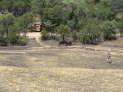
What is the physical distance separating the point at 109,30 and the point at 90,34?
4315 millimetres

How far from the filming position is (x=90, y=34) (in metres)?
41.0

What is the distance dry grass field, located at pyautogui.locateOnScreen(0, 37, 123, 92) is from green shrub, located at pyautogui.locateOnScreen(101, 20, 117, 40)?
46.2ft

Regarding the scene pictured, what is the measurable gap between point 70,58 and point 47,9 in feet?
62.1

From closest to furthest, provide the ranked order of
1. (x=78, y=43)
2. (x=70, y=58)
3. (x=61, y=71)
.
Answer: (x=61, y=71) < (x=70, y=58) < (x=78, y=43)

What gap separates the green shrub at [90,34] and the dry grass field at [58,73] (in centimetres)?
1014

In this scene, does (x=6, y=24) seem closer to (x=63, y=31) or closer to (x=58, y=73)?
(x=63, y=31)

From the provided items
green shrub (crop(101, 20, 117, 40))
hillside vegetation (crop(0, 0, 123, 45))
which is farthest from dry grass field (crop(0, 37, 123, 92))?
green shrub (crop(101, 20, 117, 40))

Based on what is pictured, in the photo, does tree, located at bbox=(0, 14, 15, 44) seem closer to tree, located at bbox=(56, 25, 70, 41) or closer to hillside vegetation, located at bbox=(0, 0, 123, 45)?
hillside vegetation, located at bbox=(0, 0, 123, 45)

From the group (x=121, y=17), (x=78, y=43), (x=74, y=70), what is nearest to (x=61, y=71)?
(x=74, y=70)

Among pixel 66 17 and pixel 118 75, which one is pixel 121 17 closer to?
pixel 66 17

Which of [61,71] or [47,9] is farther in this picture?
[47,9]

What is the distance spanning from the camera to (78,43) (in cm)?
4038

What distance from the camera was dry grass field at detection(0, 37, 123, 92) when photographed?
656 inches

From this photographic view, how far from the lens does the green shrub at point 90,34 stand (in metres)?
40.3
